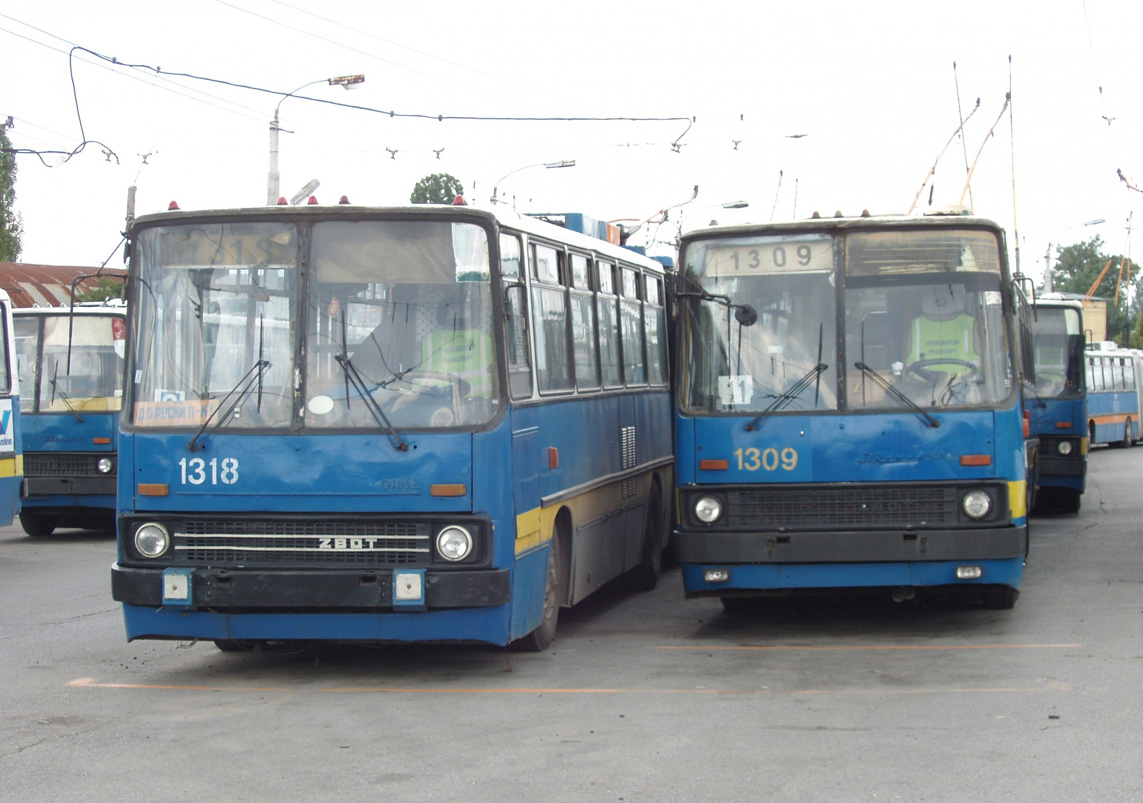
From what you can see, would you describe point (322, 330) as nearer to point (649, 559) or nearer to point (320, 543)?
point (320, 543)

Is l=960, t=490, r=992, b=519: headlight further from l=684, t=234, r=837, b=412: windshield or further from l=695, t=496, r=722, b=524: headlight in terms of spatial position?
l=695, t=496, r=722, b=524: headlight

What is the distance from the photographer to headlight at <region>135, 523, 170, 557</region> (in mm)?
8562

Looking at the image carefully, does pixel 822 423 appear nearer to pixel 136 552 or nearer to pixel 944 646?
pixel 944 646

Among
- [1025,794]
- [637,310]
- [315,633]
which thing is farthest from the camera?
[637,310]

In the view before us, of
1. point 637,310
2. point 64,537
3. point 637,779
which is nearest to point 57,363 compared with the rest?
point 64,537

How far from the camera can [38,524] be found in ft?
64.3

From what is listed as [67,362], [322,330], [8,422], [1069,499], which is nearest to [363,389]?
[322,330]

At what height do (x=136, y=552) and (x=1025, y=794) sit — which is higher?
(x=136, y=552)

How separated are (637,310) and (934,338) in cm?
392

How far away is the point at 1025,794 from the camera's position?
597 cm

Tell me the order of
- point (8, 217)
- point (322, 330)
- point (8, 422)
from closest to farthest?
point (322, 330) → point (8, 422) → point (8, 217)

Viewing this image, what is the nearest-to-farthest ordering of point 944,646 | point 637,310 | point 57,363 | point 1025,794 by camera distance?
point 1025,794
point 944,646
point 637,310
point 57,363

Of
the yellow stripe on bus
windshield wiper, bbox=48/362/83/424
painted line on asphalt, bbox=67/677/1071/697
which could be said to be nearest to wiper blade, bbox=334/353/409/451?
painted line on asphalt, bbox=67/677/1071/697

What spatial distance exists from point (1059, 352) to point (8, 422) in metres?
14.2
